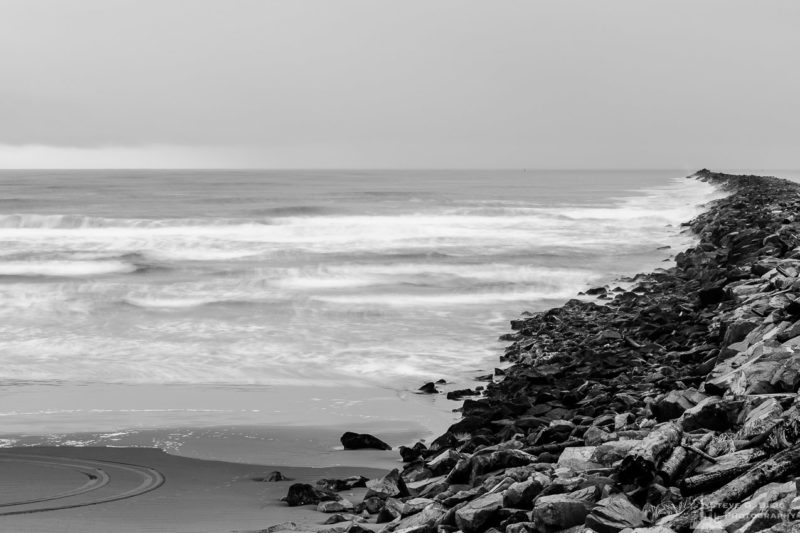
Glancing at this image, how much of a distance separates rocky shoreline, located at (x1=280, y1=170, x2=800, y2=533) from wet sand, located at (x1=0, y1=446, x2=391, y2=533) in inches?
17.6

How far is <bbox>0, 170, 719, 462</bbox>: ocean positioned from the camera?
9.84m

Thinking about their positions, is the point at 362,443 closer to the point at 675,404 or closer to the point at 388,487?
the point at 388,487

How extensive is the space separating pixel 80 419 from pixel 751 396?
6015 millimetres

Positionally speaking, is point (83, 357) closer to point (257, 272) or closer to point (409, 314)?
point (409, 314)

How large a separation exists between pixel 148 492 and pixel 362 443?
1.88m

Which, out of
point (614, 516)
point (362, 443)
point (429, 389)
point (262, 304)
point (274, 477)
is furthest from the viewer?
point (262, 304)

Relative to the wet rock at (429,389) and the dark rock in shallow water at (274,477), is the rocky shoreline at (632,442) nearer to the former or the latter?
the dark rock in shallow water at (274,477)

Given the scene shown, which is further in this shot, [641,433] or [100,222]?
[100,222]

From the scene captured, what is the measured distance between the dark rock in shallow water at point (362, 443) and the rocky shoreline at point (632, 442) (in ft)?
1.14

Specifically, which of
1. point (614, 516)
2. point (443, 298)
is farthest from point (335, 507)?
point (443, 298)

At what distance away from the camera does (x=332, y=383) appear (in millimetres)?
10445

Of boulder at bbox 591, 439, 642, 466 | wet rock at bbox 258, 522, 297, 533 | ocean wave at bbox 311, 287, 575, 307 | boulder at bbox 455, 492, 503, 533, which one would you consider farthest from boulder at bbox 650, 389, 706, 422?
ocean wave at bbox 311, 287, 575, 307

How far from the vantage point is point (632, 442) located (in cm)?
518

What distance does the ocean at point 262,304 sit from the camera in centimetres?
984
